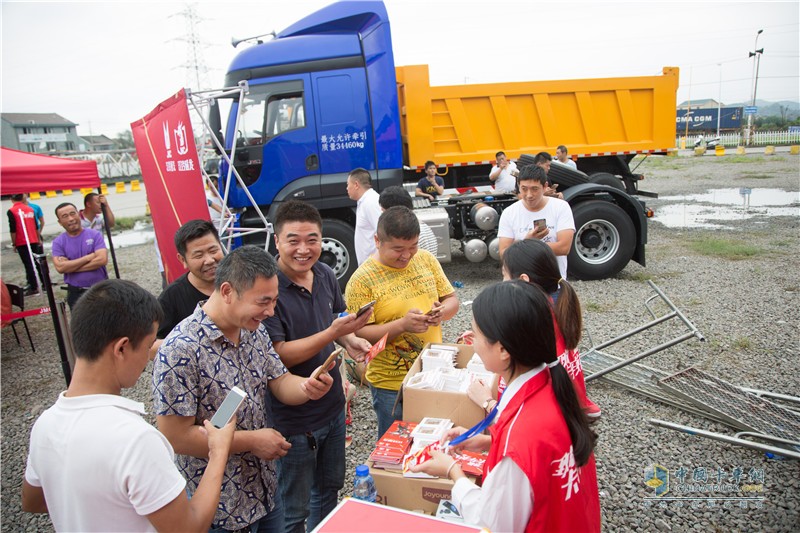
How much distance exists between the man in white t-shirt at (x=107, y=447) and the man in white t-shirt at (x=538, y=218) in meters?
3.11

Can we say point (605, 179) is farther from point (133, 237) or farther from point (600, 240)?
point (133, 237)

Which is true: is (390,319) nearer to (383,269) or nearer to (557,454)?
(383,269)

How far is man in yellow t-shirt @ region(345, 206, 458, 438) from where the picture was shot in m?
2.56

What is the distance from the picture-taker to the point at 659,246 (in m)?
9.47

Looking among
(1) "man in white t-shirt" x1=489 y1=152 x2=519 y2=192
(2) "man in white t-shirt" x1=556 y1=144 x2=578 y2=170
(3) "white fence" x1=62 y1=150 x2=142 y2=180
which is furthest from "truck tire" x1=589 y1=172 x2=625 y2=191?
(3) "white fence" x1=62 y1=150 x2=142 y2=180

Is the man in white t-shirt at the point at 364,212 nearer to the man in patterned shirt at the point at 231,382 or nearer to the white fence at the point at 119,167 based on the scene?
the man in patterned shirt at the point at 231,382

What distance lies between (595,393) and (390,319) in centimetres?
240

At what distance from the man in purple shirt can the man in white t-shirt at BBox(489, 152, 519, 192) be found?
19.9 feet

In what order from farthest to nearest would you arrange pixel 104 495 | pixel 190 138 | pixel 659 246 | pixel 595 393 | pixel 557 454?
pixel 659 246, pixel 190 138, pixel 595 393, pixel 557 454, pixel 104 495

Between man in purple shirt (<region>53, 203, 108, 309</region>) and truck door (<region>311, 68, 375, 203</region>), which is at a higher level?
truck door (<region>311, 68, 375, 203</region>)

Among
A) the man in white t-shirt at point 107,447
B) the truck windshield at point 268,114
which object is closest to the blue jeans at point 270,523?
the man in white t-shirt at point 107,447

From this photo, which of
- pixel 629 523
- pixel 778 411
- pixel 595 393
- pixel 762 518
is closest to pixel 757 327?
pixel 778 411

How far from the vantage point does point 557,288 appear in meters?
2.46

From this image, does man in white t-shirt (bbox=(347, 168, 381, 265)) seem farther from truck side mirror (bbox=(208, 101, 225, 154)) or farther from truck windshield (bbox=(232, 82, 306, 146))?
truck side mirror (bbox=(208, 101, 225, 154))
